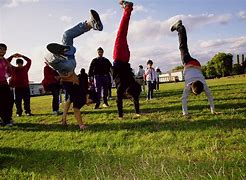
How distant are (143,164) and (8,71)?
6.30 metres

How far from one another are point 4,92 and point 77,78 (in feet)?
8.67

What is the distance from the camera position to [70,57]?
24.9ft

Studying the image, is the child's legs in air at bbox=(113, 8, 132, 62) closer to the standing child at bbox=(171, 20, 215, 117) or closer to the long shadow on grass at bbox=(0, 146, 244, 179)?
the standing child at bbox=(171, 20, 215, 117)

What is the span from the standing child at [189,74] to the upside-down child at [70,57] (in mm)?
2617

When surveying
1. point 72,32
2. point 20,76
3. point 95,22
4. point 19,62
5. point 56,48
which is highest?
Answer: point 95,22

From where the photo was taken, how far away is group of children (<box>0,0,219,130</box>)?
723 cm

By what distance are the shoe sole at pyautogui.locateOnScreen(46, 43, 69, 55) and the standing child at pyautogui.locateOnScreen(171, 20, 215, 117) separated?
3.24 meters

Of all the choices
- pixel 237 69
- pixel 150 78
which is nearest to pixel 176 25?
pixel 150 78

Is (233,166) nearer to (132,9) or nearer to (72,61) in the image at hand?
(72,61)

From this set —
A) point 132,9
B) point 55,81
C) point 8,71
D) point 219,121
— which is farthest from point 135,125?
point 55,81

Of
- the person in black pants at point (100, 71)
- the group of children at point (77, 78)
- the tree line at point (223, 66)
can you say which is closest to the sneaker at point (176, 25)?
the group of children at point (77, 78)

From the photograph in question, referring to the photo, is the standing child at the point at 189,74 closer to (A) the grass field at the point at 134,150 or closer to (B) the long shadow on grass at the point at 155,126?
(A) the grass field at the point at 134,150

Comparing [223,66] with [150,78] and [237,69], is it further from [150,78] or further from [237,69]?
[150,78]

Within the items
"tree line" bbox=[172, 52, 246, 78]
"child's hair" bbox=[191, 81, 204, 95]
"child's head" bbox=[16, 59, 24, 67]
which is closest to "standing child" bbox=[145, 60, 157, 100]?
"child's head" bbox=[16, 59, 24, 67]
